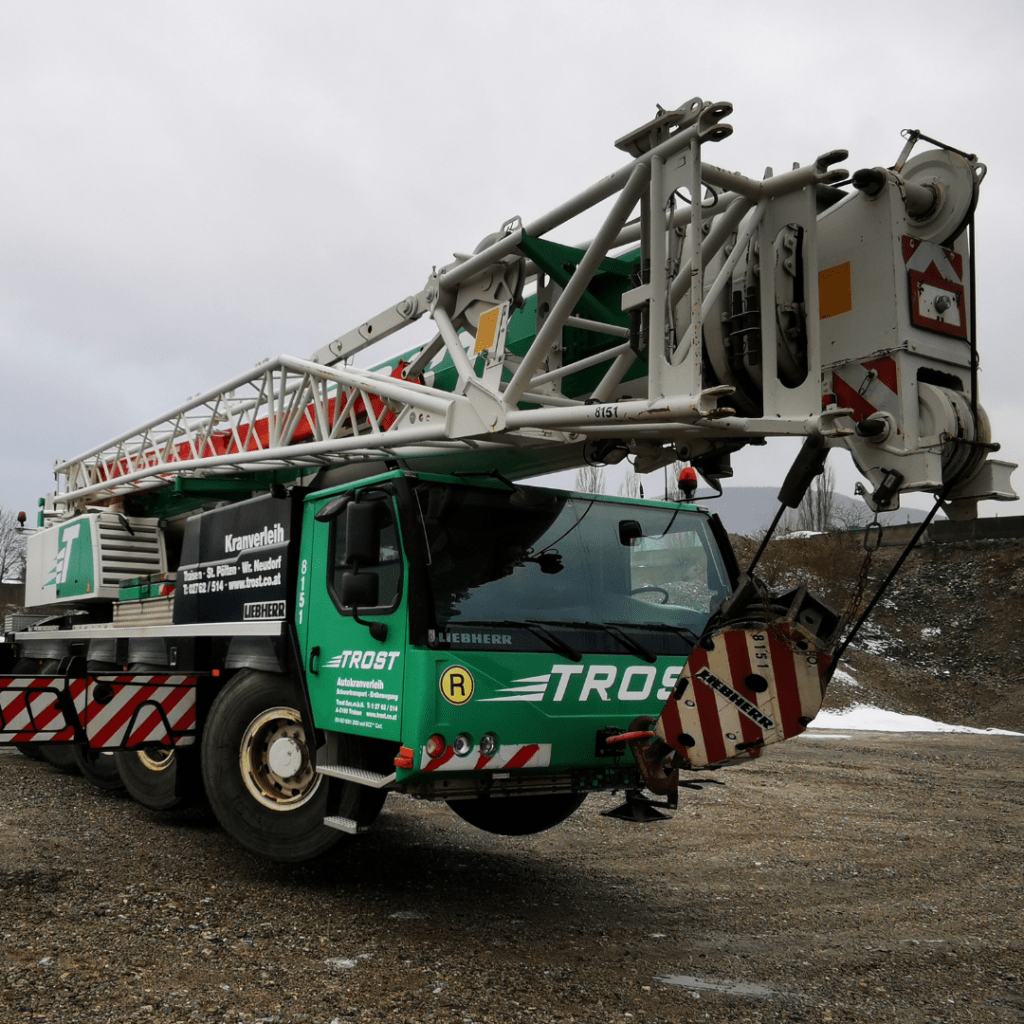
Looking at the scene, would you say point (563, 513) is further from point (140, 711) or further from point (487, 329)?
point (140, 711)

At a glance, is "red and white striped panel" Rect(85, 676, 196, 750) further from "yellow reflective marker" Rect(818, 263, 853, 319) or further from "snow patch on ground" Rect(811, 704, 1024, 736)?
"snow patch on ground" Rect(811, 704, 1024, 736)

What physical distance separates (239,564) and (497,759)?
250cm

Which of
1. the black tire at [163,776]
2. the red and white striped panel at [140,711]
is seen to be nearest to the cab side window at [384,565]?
the red and white striped panel at [140,711]

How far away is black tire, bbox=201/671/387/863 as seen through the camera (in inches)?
209

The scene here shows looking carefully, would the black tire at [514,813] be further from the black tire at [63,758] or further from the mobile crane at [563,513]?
the black tire at [63,758]

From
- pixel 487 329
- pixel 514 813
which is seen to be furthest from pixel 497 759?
pixel 487 329

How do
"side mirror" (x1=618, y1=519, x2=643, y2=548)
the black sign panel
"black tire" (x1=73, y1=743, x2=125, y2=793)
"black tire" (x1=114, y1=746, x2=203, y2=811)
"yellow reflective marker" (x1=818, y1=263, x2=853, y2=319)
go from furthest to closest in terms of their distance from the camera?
1. "black tire" (x1=73, y1=743, x2=125, y2=793)
2. "black tire" (x1=114, y1=746, x2=203, y2=811)
3. the black sign panel
4. "side mirror" (x1=618, y1=519, x2=643, y2=548)
5. "yellow reflective marker" (x1=818, y1=263, x2=853, y2=319)

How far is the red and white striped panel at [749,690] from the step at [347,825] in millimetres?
1735

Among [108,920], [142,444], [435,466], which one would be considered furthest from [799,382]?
[142,444]

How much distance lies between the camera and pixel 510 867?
668 cm

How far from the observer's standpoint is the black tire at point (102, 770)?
845cm

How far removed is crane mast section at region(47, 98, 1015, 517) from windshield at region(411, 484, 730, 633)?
0.37m

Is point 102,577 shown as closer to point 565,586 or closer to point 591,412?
point 565,586

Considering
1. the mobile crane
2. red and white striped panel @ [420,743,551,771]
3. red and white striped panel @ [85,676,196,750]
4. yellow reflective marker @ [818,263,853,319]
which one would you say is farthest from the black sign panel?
yellow reflective marker @ [818,263,853,319]
